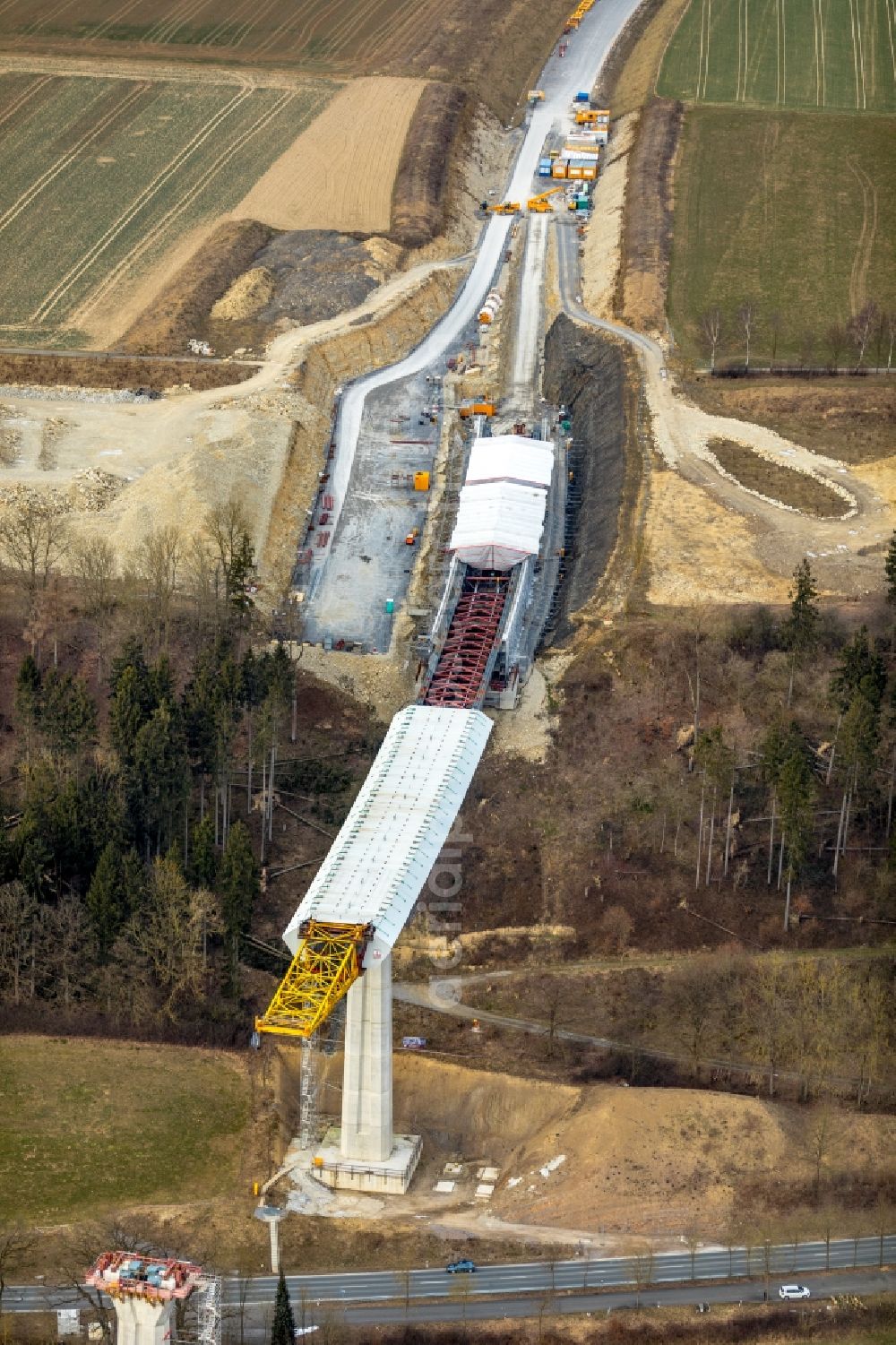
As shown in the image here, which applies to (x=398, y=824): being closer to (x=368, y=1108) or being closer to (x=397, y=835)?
(x=397, y=835)

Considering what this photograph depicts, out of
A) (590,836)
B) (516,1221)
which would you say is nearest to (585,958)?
(590,836)

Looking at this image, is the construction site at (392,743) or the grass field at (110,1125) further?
the construction site at (392,743)

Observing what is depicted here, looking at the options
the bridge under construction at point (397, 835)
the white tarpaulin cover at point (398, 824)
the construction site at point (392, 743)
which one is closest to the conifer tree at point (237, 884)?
the bridge under construction at point (397, 835)

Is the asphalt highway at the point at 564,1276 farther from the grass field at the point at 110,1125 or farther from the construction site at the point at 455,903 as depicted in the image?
the grass field at the point at 110,1125

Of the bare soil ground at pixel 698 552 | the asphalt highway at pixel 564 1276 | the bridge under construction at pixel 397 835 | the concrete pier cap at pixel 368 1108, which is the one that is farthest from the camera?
the bare soil ground at pixel 698 552

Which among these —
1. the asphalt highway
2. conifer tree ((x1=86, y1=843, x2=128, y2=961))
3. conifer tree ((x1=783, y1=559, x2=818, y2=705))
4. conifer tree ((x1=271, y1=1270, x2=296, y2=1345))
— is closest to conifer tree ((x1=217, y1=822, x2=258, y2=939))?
conifer tree ((x1=86, y1=843, x2=128, y2=961))

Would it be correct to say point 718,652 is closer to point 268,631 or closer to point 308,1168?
point 268,631

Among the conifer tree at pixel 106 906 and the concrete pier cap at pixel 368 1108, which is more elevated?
the conifer tree at pixel 106 906

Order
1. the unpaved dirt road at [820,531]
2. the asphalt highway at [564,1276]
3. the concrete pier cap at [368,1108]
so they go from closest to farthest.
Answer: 1. the asphalt highway at [564,1276]
2. the concrete pier cap at [368,1108]
3. the unpaved dirt road at [820,531]
